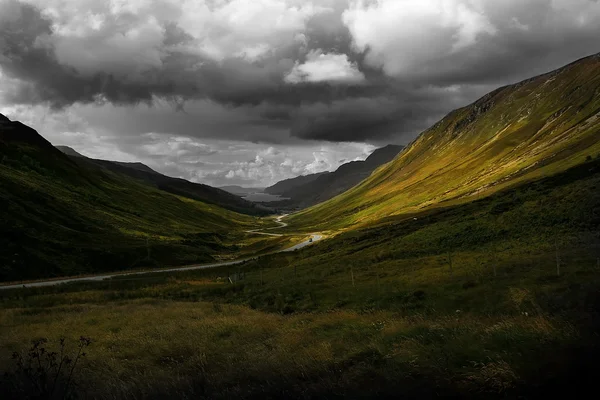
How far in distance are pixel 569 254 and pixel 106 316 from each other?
33.0m

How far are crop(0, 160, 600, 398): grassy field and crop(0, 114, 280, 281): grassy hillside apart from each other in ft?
106

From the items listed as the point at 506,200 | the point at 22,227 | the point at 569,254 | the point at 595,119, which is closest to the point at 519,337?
the point at 569,254

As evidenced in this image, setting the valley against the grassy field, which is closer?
the grassy field

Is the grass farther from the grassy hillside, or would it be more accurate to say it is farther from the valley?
the valley

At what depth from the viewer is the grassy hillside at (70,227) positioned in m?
71.8

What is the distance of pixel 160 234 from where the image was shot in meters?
131

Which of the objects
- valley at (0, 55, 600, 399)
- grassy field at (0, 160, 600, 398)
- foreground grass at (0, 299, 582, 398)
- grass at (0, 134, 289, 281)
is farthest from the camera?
grass at (0, 134, 289, 281)

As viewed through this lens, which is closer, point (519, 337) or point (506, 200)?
point (519, 337)

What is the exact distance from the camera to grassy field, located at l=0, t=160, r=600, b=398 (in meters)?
8.17

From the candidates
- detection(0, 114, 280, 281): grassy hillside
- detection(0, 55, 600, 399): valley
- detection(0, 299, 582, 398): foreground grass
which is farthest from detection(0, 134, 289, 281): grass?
detection(0, 299, 582, 398): foreground grass

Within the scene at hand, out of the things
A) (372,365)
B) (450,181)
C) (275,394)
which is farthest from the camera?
(450,181)

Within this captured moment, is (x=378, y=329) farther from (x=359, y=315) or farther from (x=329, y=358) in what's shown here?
(x=359, y=315)

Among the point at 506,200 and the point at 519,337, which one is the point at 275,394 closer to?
the point at 519,337

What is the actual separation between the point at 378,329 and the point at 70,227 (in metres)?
99.6
